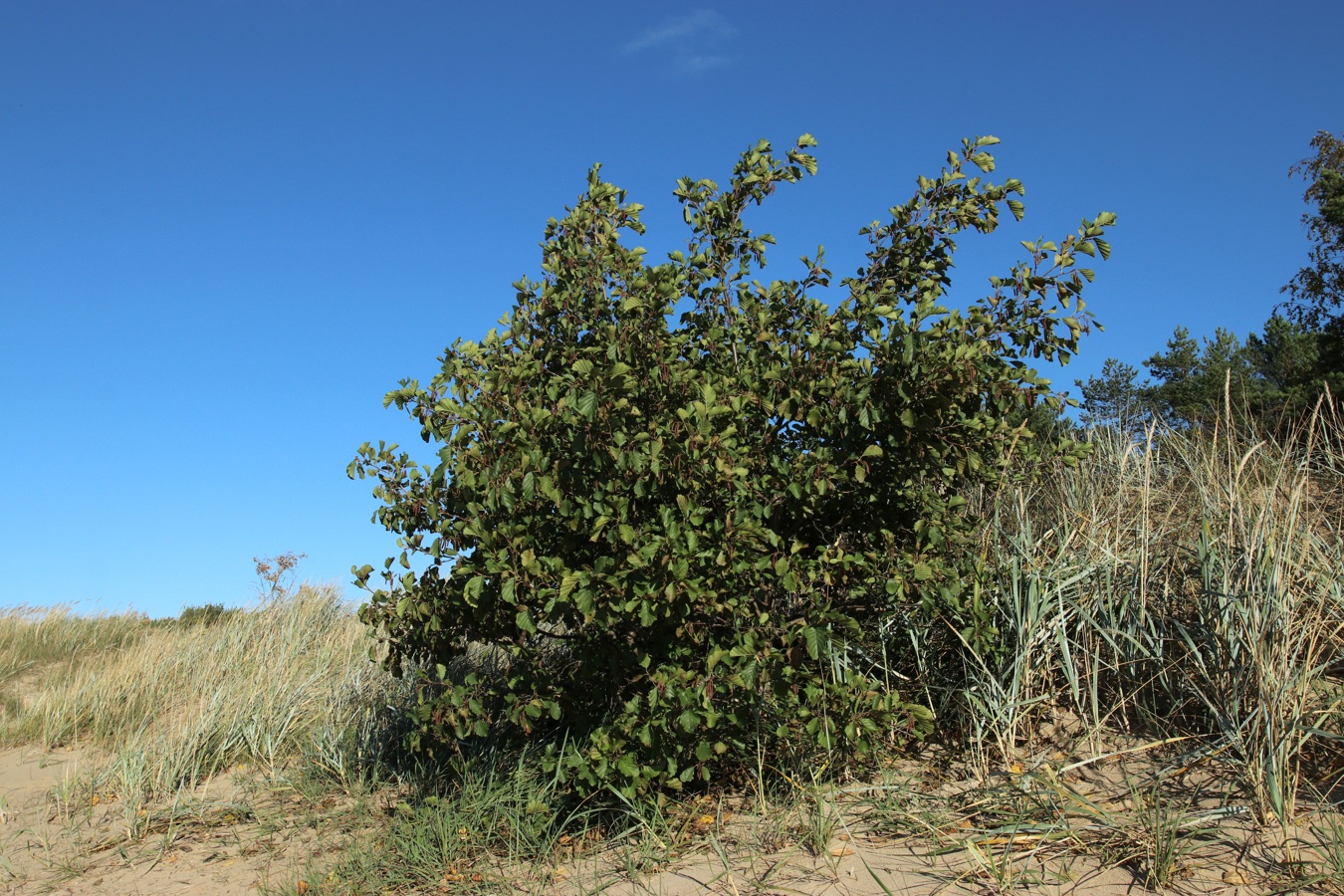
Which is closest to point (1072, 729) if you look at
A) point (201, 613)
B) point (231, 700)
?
point (231, 700)

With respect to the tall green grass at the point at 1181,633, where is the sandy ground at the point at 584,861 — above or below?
below

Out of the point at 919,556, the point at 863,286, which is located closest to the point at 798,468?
the point at 919,556

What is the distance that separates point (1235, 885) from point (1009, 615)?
65.4 inches

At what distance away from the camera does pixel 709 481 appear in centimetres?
414

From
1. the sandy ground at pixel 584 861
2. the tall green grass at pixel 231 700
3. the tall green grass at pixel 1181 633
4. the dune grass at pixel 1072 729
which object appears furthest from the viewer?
the tall green grass at pixel 231 700

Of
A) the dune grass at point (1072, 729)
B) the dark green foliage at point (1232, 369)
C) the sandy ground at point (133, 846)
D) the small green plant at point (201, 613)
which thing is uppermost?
the dark green foliage at point (1232, 369)

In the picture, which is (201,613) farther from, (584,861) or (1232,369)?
(1232,369)

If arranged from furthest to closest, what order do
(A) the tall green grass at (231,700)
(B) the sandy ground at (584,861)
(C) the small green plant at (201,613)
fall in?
(C) the small green plant at (201,613) < (A) the tall green grass at (231,700) < (B) the sandy ground at (584,861)

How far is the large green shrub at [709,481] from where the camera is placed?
409 cm

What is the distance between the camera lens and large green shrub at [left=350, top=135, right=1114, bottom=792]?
4094mm

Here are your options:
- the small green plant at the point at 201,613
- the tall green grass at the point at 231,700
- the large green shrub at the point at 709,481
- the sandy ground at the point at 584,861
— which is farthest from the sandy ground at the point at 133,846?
the small green plant at the point at 201,613

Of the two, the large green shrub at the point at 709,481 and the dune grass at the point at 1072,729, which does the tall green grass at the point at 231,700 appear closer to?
the dune grass at the point at 1072,729

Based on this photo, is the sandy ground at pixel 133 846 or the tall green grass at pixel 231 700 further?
the tall green grass at pixel 231 700

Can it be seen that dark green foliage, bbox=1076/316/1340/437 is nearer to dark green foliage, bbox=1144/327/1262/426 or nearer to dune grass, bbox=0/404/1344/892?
dark green foliage, bbox=1144/327/1262/426
